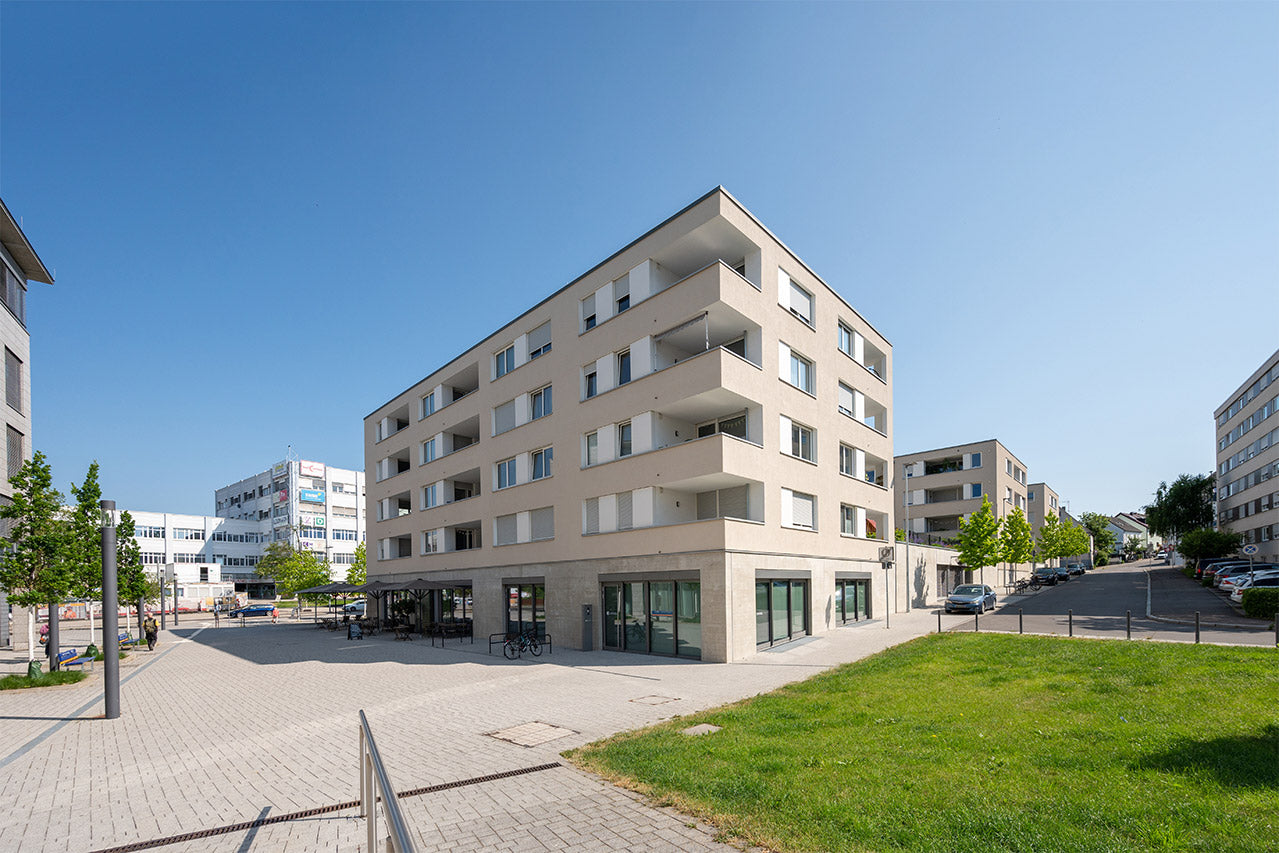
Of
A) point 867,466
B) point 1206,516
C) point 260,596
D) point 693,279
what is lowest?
point 260,596

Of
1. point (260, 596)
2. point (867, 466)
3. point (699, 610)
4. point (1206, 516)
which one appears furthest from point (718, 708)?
point (260, 596)

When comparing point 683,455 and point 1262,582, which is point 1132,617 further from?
point 683,455

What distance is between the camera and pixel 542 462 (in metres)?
27.7

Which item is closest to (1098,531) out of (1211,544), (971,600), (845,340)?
(1211,544)

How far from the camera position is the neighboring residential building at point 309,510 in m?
97.2

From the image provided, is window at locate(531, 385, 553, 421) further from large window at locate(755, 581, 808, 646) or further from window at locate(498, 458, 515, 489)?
large window at locate(755, 581, 808, 646)

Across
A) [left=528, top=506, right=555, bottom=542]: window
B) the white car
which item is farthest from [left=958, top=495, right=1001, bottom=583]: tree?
[left=528, top=506, right=555, bottom=542]: window

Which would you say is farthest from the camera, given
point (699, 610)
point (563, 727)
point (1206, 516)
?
point (1206, 516)

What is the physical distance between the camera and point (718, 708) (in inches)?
480

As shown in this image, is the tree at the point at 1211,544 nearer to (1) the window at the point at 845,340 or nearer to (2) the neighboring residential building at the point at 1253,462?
(2) the neighboring residential building at the point at 1253,462

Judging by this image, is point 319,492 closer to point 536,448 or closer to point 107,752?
point 536,448

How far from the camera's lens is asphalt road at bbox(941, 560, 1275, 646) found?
19.4 m

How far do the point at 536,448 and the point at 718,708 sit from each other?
1708 centimetres

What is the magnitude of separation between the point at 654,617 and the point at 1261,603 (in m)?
21.0
